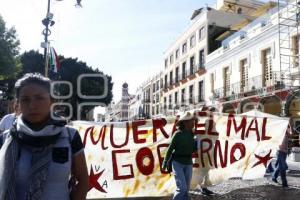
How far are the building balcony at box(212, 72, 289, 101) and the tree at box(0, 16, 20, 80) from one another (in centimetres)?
1530

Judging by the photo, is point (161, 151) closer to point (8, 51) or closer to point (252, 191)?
point (252, 191)

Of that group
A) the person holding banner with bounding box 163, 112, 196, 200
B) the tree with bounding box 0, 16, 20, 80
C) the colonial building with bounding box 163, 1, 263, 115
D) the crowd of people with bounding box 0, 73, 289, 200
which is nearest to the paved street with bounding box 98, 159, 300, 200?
the person holding banner with bounding box 163, 112, 196, 200

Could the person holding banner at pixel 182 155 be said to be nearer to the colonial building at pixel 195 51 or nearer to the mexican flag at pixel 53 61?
the mexican flag at pixel 53 61

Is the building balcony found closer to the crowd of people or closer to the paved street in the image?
the paved street

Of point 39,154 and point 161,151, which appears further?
point 161,151

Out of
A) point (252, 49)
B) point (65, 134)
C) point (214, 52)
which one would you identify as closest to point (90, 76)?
point (214, 52)

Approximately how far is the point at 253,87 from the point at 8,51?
57.4ft

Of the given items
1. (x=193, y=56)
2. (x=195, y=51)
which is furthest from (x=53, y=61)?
(x=193, y=56)

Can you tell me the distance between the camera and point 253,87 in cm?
2586

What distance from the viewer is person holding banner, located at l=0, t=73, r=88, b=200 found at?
2326 millimetres

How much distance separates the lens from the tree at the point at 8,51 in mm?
29656

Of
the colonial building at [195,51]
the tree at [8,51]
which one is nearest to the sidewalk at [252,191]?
the tree at [8,51]

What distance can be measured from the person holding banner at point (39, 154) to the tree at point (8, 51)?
28.8 meters

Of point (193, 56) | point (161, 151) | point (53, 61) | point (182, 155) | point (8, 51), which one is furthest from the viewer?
point (193, 56)
